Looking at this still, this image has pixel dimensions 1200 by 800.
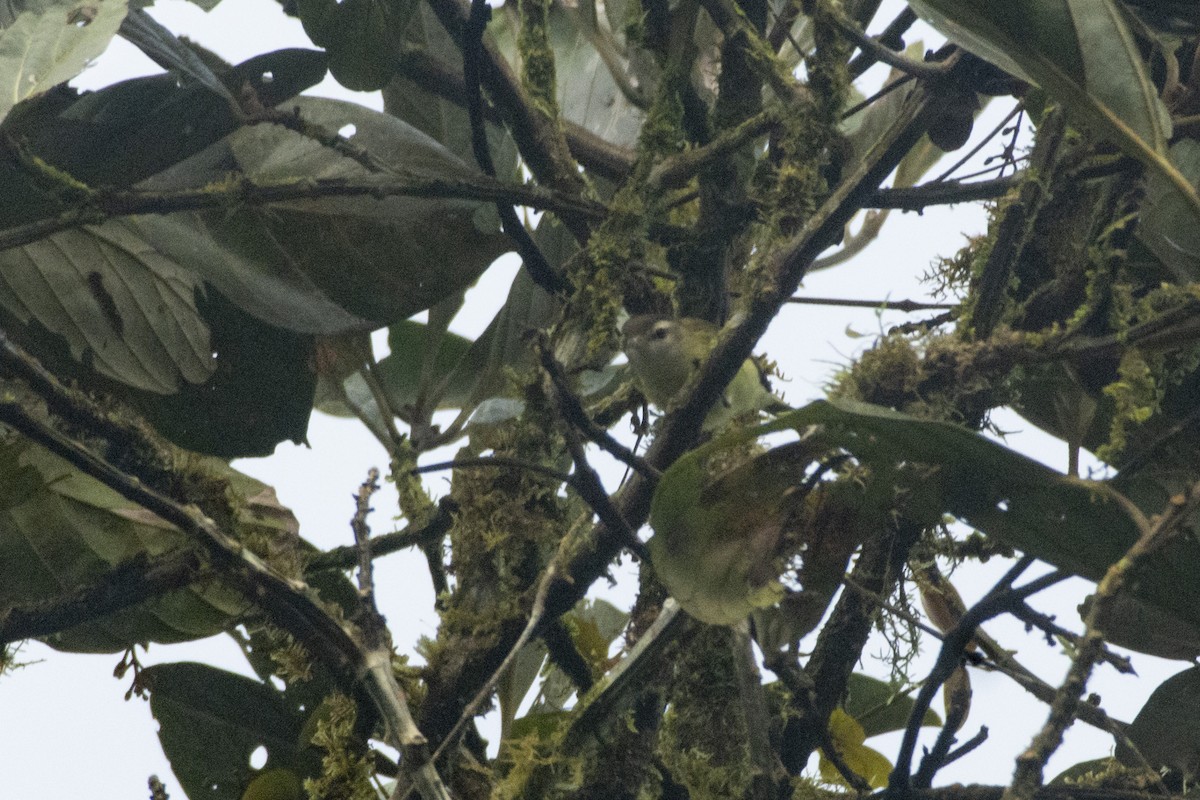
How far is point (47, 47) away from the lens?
3.34ft

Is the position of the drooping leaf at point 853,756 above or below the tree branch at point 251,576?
below

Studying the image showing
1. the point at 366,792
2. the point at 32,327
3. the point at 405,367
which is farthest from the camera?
the point at 405,367

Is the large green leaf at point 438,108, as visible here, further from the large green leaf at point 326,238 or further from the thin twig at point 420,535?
the thin twig at point 420,535

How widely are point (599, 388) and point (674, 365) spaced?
11.5 inches

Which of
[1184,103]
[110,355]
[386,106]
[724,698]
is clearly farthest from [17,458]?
[1184,103]

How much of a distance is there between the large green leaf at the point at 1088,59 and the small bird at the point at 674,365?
39 cm

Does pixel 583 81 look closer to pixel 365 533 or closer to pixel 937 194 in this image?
pixel 937 194

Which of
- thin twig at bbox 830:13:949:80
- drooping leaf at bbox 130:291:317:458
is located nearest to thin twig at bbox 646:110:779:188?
thin twig at bbox 830:13:949:80

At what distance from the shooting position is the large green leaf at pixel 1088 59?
0.77m

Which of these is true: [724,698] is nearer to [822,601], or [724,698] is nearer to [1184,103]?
[822,601]

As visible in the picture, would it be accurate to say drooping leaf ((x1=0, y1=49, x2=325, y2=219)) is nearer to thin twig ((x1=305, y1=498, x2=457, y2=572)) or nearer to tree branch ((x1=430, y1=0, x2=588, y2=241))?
tree branch ((x1=430, y1=0, x2=588, y2=241))

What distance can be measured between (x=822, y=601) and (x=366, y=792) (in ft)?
1.33

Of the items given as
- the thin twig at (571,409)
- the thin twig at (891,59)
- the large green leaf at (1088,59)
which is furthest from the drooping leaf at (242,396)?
the large green leaf at (1088,59)

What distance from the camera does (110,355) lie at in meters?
1.25
